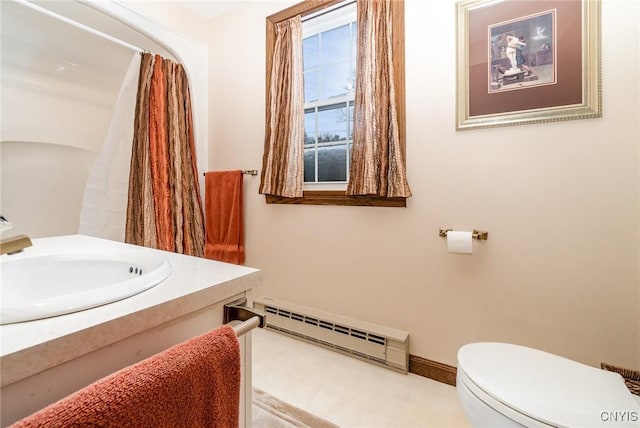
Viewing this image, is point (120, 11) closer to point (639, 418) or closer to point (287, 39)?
point (287, 39)

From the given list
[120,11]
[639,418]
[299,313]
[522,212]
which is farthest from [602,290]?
[120,11]

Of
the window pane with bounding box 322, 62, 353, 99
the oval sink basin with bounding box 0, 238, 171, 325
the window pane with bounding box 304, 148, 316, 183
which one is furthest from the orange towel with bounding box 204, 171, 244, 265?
the oval sink basin with bounding box 0, 238, 171, 325

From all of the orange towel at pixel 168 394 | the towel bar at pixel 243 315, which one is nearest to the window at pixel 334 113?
the towel bar at pixel 243 315

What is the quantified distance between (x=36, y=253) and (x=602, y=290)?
2.18 meters

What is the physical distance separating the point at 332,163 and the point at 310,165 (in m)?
0.18

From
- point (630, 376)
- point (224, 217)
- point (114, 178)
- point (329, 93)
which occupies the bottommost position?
point (630, 376)

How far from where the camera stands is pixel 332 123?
202 centimetres

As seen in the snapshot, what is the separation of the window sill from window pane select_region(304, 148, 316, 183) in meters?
0.12

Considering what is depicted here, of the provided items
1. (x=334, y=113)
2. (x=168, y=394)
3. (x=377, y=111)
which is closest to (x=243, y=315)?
(x=168, y=394)

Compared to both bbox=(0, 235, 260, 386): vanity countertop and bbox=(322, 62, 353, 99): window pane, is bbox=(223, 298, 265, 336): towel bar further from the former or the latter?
bbox=(322, 62, 353, 99): window pane

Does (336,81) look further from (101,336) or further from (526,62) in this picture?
(101,336)

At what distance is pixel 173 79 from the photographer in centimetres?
216

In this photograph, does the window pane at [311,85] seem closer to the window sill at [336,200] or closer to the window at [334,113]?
the window at [334,113]

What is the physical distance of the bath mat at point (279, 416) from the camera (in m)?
1.29
